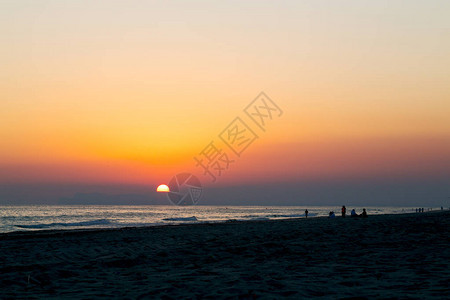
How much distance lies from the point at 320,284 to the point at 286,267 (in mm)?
2618

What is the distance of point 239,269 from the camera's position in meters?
10.8

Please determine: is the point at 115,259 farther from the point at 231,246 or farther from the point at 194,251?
the point at 231,246

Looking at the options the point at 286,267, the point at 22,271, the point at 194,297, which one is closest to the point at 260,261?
the point at 286,267

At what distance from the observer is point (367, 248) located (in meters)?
14.1

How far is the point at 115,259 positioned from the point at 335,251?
291 inches

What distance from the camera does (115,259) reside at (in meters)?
13.8

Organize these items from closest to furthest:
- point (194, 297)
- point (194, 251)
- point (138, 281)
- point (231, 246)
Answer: point (194, 297) → point (138, 281) → point (194, 251) → point (231, 246)

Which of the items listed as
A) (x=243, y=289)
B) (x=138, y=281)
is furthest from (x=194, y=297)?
(x=138, y=281)

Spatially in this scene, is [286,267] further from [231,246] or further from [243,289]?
[231,246]

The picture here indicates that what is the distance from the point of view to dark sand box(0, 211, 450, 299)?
7.87 m

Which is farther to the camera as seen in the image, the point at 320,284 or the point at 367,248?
the point at 367,248

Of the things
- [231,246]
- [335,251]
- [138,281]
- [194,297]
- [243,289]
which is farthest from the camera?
[231,246]

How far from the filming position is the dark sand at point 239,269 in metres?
7.87

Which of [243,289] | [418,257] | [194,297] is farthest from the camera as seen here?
[418,257]
